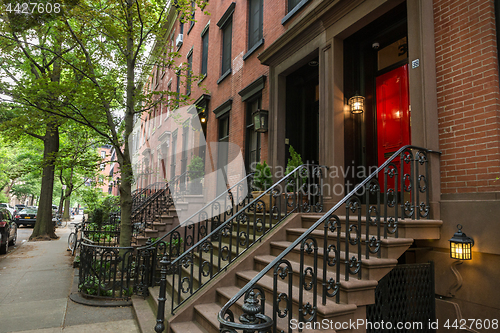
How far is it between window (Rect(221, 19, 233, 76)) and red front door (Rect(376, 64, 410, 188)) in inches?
255

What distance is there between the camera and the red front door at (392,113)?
579 centimetres

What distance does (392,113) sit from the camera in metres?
6.07

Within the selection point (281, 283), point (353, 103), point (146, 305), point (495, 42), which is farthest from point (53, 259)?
point (495, 42)

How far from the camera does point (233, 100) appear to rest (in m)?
10.7

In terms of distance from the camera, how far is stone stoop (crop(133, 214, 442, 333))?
3463 millimetres

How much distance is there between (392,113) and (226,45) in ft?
25.4

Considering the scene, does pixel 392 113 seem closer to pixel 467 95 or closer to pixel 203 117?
pixel 467 95

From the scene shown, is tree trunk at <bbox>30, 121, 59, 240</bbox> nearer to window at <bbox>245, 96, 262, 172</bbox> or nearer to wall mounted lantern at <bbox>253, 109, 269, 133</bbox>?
window at <bbox>245, 96, 262, 172</bbox>

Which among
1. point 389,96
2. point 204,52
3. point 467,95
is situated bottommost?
point 467,95

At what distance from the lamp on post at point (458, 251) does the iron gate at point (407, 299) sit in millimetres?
268

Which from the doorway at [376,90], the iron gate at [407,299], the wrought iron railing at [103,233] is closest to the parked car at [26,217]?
the wrought iron railing at [103,233]

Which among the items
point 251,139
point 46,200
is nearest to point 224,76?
point 251,139

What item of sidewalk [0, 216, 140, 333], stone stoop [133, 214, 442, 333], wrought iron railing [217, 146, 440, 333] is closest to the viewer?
wrought iron railing [217, 146, 440, 333]

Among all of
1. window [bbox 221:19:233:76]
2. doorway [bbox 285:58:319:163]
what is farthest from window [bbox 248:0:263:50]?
doorway [bbox 285:58:319:163]
